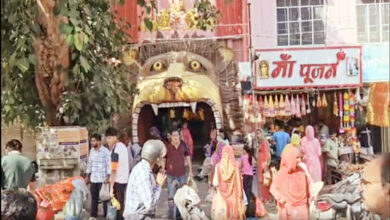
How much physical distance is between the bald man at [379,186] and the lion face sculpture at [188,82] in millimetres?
9090

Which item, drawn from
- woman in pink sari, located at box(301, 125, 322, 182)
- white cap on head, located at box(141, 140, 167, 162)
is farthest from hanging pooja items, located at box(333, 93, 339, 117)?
white cap on head, located at box(141, 140, 167, 162)

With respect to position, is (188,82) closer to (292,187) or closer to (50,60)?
(292,187)

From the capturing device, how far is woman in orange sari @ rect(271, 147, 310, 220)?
18.8 feet

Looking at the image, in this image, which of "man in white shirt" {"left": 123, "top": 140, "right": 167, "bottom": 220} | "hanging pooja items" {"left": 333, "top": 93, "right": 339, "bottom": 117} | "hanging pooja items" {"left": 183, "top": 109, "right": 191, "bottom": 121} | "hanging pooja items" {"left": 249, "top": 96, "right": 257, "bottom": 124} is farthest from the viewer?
"hanging pooja items" {"left": 183, "top": 109, "right": 191, "bottom": 121}

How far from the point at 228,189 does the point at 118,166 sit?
1.29m

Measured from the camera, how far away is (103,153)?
6.83m

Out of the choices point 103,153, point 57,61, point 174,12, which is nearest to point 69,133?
point 57,61

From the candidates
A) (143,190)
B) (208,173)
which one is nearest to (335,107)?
(208,173)

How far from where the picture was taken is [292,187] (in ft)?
18.9

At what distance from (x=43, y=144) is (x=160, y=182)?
1040 mm

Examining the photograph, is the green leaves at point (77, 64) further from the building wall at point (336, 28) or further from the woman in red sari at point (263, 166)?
the building wall at point (336, 28)

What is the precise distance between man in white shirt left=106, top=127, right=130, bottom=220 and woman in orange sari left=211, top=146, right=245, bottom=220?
1054mm

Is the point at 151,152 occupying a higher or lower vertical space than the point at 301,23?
lower

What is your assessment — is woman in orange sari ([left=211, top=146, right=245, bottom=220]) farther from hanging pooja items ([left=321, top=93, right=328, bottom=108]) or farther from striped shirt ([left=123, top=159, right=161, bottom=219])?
hanging pooja items ([left=321, top=93, right=328, bottom=108])
